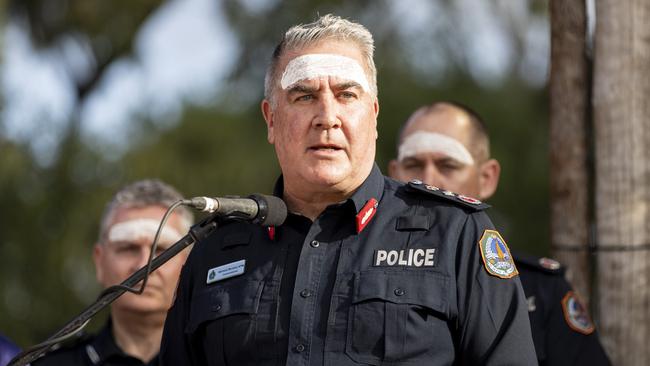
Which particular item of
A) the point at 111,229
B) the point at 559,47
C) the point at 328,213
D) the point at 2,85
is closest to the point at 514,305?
the point at 328,213

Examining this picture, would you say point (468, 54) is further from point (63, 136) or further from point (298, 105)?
point (298, 105)

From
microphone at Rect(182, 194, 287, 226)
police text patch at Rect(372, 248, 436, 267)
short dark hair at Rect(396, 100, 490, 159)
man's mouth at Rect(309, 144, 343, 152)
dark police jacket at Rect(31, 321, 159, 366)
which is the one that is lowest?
dark police jacket at Rect(31, 321, 159, 366)

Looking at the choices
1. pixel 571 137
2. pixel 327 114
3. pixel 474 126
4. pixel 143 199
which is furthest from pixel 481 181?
pixel 327 114

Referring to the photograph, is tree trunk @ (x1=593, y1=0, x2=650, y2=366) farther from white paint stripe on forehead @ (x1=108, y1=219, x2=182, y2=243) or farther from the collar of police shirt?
white paint stripe on forehead @ (x1=108, y1=219, x2=182, y2=243)

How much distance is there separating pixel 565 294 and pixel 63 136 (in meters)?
11.5

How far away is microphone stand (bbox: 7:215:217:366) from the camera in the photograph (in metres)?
3.08

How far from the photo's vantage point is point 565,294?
461cm

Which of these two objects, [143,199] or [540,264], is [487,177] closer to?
[540,264]

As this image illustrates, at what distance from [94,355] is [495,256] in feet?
8.94

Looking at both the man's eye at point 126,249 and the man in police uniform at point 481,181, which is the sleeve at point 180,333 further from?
the man's eye at point 126,249

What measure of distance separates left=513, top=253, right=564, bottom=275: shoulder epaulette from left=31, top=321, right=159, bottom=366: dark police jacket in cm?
198

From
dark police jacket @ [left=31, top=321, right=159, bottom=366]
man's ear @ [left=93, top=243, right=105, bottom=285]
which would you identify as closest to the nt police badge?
dark police jacket @ [left=31, top=321, right=159, bottom=366]

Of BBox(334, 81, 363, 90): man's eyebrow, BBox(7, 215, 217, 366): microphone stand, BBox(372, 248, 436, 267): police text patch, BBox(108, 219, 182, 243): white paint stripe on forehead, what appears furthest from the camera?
BBox(108, 219, 182, 243): white paint stripe on forehead

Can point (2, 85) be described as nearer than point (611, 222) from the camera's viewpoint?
No
